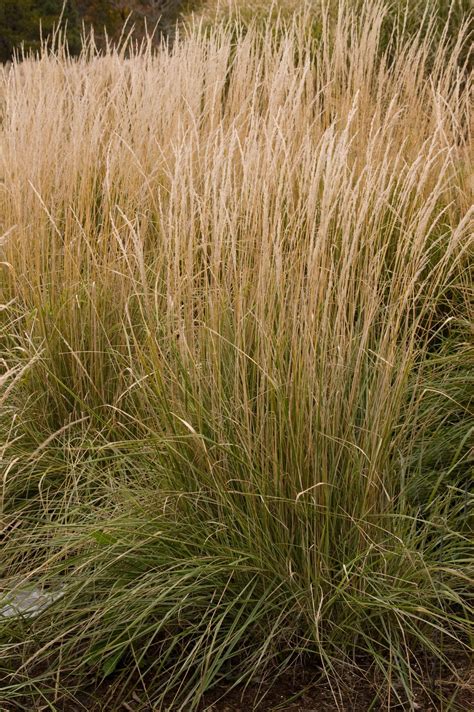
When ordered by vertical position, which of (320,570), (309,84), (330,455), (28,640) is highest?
(309,84)

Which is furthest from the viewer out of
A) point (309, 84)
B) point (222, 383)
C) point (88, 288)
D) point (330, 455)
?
point (309, 84)

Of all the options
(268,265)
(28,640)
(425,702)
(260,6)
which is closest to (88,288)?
(268,265)

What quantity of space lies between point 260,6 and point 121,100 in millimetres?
6036

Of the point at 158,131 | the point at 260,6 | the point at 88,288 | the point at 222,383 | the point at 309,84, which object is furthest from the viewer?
the point at 260,6

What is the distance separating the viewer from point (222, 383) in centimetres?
231

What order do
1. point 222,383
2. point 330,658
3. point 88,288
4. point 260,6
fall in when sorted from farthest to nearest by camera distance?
point 260,6, point 88,288, point 222,383, point 330,658

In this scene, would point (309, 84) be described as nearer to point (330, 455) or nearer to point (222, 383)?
point (222, 383)

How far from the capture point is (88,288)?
3.04 meters

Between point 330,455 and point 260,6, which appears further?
point 260,6

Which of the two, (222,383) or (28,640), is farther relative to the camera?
(222,383)

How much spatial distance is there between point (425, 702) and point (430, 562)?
30 cm

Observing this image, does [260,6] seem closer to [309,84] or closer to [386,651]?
[309,84]

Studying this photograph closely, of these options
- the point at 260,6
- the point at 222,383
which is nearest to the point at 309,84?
the point at 222,383

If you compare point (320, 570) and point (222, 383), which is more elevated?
point (222, 383)
